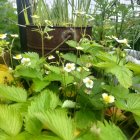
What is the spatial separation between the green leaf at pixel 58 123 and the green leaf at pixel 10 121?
0.08 meters

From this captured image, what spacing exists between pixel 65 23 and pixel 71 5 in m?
0.15

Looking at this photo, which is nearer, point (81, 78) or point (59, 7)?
point (81, 78)

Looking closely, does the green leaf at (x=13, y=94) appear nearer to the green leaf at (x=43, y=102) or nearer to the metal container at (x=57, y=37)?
the green leaf at (x=43, y=102)

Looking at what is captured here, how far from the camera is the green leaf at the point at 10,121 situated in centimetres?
84

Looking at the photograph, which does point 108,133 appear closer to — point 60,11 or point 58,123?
point 58,123

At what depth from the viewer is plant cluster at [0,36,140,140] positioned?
824 millimetres

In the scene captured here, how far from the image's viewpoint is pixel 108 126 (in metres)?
0.86

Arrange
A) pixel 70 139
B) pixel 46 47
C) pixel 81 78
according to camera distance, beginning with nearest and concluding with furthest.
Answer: pixel 70 139
pixel 81 78
pixel 46 47

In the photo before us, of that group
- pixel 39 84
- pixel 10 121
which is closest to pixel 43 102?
pixel 10 121

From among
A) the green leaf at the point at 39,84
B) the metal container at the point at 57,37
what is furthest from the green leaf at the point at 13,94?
the metal container at the point at 57,37

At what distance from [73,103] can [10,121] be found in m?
0.32

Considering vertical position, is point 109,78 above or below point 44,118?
below

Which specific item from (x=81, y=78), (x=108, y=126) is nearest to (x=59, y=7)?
(x=81, y=78)

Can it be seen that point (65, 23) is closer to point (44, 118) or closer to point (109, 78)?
point (109, 78)
